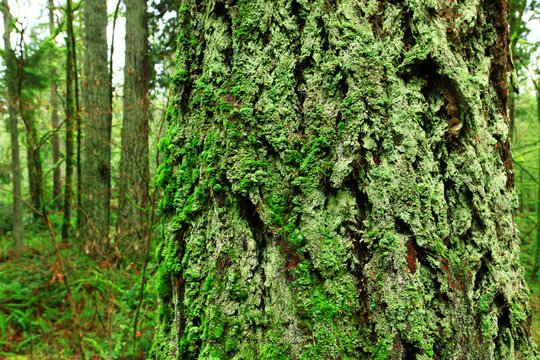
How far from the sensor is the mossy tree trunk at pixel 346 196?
78cm

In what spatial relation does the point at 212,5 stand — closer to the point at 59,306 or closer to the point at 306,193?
the point at 306,193

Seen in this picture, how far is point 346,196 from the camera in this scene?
32.7 inches

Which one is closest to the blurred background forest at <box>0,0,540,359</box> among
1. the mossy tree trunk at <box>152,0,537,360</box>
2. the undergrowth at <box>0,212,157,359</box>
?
the undergrowth at <box>0,212,157,359</box>

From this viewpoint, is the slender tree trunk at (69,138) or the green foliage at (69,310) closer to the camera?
the green foliage at (69,310)


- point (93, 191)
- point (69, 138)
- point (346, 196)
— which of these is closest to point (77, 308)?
point (93, 191)

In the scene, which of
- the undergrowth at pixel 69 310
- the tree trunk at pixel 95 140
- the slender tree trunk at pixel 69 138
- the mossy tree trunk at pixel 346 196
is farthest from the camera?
the tree trunk at pixel 95 140

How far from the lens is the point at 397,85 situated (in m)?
0.87

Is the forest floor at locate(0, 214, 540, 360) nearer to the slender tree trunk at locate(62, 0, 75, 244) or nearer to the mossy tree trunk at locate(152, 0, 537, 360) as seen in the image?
the slender tree trunk at locate(62, 0, 75, 244)

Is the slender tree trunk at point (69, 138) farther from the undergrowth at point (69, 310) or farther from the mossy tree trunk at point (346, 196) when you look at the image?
the mossy tree trunk at point (346, 196)

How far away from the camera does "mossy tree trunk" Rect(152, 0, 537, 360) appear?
78 centimetres

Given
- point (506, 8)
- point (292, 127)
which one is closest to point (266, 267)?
point (292, 127)

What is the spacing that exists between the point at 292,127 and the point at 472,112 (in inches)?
22.8

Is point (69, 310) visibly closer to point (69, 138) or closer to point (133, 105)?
point (69, 138)

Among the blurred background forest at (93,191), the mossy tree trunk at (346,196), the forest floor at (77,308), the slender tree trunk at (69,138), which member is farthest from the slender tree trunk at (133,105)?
the mossy tree trunk at (346,196)
